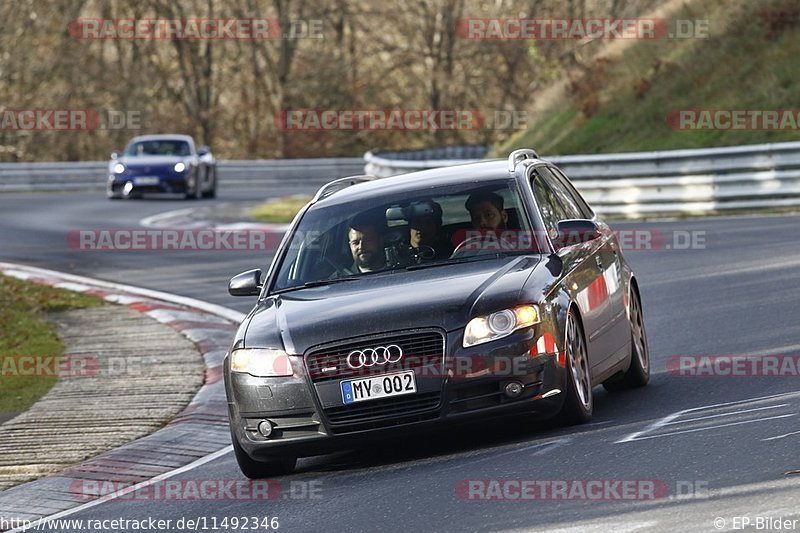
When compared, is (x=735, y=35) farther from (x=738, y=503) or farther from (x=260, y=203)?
(x=738, y=503)

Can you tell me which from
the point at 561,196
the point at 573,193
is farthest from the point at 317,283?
the point at 573,193

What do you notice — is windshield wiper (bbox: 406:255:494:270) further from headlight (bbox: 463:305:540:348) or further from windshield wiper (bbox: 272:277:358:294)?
headlight (bbox: 463:305:540:348)

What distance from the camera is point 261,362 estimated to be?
8.30 meters

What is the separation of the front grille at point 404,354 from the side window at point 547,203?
5.44 feet

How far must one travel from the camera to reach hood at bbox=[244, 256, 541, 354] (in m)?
8.06

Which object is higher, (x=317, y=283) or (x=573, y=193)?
(x=573, y=193)

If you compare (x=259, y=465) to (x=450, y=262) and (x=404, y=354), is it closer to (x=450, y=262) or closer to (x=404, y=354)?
(x=404, y=354)

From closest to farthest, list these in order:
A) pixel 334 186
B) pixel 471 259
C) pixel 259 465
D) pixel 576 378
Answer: pixel 576 378 < pixel 259 465 < pixel 471 259 < pixel 334 186

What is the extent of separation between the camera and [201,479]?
8859 mm

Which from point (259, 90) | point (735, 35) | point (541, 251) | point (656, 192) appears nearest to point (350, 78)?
point (259, 90)

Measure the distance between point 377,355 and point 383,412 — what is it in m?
0.30

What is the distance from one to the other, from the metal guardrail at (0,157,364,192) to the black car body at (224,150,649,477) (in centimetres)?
3310

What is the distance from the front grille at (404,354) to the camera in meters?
7.98

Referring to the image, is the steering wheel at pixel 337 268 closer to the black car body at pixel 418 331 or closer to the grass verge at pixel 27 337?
the black car body at pixel 418 331
